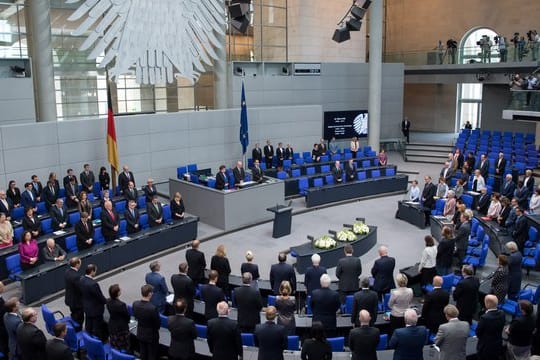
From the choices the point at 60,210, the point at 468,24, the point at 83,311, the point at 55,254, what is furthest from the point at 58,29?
the point at 468,24

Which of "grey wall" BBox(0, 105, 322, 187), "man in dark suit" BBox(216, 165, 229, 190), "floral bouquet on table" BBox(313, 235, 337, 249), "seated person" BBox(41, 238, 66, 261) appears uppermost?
"grey wall" BBox(0, 105, 322, 187)

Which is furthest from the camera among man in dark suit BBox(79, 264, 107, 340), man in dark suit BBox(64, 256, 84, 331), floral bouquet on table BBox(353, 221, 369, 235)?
floral bouquet on table BBox(353, 221, 369, 235)

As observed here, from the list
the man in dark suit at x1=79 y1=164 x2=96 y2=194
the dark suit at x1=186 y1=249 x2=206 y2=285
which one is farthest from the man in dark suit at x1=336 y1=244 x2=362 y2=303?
the man in dark suit at x1=79 y1=164 x2=96 y2=194

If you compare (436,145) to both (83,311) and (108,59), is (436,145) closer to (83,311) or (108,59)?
(108,59)

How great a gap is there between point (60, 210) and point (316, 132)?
42.5 ft

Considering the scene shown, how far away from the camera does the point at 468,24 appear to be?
28.8m

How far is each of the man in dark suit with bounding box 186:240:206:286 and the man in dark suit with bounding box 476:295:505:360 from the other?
468 centimetres

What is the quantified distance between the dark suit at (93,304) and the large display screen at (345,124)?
683 inches

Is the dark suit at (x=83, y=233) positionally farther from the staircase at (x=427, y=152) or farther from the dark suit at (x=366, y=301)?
the staircase at (x=427, y=152)

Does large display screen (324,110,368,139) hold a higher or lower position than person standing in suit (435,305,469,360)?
higher

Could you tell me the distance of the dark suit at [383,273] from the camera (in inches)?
356

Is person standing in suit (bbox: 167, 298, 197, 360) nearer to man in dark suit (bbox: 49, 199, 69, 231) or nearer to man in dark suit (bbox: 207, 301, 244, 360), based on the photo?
man in dark suit (bbox: 207, 301, 244, 360)

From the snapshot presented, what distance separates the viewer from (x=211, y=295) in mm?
7965

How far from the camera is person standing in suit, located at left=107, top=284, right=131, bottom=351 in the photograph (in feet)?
24.6
